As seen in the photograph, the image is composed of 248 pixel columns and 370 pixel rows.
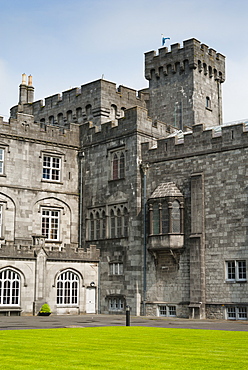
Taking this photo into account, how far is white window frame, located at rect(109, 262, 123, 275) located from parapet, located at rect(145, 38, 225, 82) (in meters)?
16.5

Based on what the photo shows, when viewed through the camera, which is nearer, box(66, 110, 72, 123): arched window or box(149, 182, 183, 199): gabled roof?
box(149, 182, 183, 199): gabled roof

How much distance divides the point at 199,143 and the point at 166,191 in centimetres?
338

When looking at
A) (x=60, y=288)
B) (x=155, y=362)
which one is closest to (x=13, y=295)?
(x=60, y=288)

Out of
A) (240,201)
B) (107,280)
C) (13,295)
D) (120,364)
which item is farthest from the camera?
(107,280)

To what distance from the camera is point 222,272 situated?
1183 inches

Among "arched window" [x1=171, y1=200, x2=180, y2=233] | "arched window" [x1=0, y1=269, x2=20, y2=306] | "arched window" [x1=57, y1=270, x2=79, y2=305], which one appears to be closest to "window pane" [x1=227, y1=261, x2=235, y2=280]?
"arched window" [x1=171, y1=200, x2=180, y2=233]

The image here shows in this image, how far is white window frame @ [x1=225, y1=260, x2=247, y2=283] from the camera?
29.4m

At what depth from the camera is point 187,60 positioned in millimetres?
42531

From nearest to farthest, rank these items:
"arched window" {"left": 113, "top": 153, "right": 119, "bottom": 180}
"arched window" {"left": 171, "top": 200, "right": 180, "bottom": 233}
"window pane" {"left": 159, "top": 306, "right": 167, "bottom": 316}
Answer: "arched window" {"left": 171, "top": 200, "right": 180, "bottom": 233} < "window pane" {"left": 159, "top": 306, "right": 167, "bottom": 316} < "arched window" {"left": 113, "top": 153, "right": 119, "bottom": 180}

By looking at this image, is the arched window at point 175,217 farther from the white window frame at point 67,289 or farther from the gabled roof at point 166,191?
the white window frame at point 67,289

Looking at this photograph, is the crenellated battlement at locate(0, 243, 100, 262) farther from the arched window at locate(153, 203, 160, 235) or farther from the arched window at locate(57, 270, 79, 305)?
the arched window at locate(153, 203, 160, 235)

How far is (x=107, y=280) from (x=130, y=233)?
3.57 meters

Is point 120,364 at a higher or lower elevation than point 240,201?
lower

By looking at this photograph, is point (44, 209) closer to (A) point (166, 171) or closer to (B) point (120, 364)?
(A) point (166, 171)
